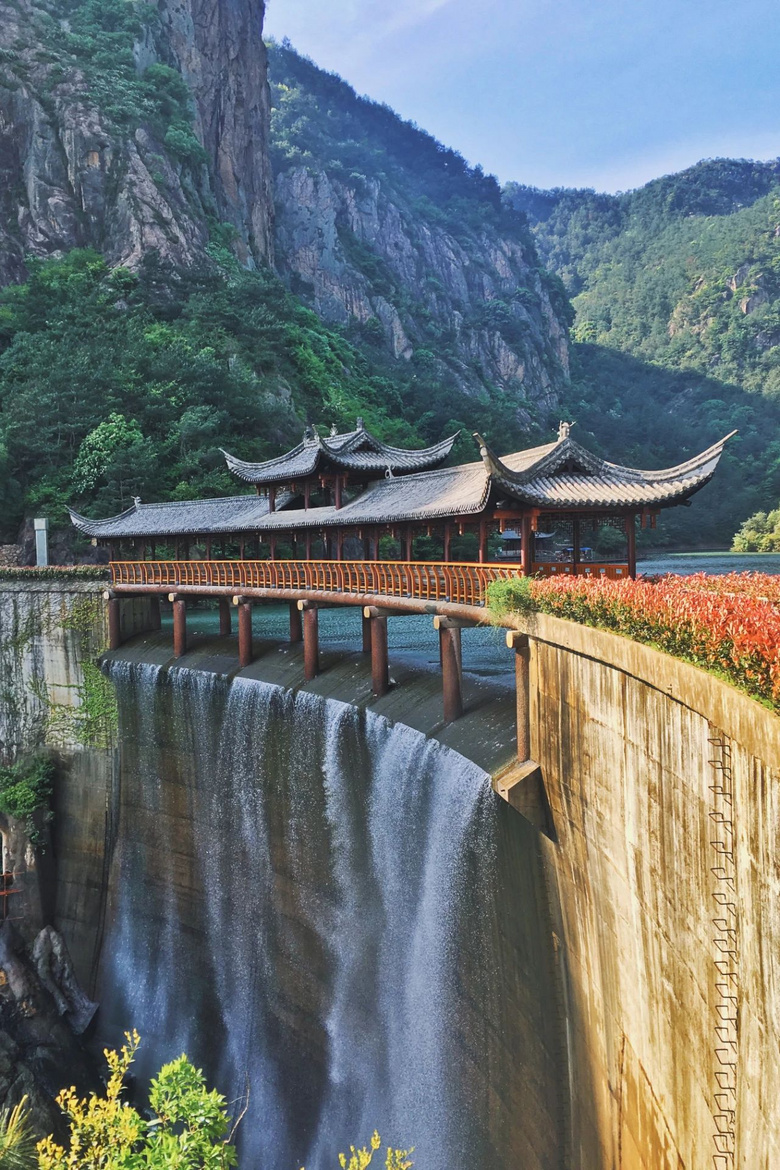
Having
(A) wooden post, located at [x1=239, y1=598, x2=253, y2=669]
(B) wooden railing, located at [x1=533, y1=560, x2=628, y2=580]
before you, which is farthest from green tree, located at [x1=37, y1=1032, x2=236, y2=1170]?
(A) wooden post, located at [x1=239, y1=598, x2=253, y2=669]

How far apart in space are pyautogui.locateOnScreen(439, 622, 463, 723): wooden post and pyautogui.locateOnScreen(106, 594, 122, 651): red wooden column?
661 inches

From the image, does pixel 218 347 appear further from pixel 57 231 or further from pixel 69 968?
pixel 69 968

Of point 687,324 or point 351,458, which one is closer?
point 351,458

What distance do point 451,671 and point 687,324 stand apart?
122689mm

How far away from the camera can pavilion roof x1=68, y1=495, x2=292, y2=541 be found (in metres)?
27.9

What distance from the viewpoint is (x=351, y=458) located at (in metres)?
25.3

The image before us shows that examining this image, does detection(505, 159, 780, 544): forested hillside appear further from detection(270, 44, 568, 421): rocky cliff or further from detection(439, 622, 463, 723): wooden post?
detection(439, 622, 463, 723): wooden post

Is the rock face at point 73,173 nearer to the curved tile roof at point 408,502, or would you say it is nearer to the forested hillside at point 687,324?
the curved tile roof at point 408,502

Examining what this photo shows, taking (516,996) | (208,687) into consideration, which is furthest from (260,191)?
(516,996)

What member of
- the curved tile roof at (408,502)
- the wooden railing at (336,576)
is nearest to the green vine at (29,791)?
the wooden railing at (336,576)

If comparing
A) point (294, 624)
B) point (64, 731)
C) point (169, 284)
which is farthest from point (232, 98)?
point (64, 731)

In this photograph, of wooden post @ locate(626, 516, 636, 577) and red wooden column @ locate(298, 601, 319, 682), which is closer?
wooden post @ locate(626, 516, 636, 577)

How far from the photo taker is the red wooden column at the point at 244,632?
24.2 meters

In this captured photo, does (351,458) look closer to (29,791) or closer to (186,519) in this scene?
(186,519)
